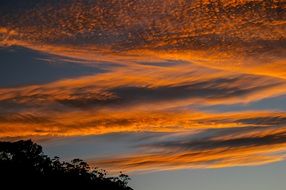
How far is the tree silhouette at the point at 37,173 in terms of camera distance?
228ft

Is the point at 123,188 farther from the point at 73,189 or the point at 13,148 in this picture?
the point at 13,148

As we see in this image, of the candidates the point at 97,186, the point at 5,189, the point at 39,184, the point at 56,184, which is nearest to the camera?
the point at 5,189

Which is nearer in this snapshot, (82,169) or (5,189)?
(5,189)

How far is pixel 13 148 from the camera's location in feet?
241

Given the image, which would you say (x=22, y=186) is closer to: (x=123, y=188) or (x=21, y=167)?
(x=21, y=167)

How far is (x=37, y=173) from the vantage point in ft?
245

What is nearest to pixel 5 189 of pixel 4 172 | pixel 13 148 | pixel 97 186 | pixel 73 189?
pixel 4 172

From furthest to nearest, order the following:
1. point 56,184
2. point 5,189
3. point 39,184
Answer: point 56,184 < point 39,184 < point 5,189

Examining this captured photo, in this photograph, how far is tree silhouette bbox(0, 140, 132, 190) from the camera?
228 feet

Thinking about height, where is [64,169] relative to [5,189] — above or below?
above

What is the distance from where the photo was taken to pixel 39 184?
71562 mm

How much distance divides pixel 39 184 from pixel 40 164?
5658 mm

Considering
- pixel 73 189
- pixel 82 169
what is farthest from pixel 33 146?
pixel 82 169

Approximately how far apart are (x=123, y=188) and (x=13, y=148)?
18.9m
